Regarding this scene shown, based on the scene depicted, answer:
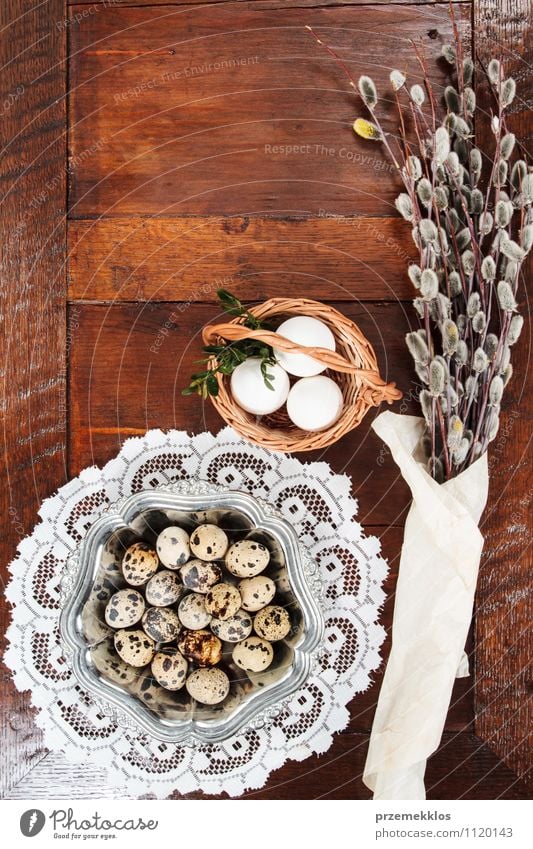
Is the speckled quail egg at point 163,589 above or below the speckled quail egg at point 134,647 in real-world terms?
above

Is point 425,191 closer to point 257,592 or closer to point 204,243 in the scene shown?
point 204,243

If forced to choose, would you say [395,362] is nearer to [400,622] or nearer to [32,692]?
[400,622]

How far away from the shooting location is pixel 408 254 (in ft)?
2.60

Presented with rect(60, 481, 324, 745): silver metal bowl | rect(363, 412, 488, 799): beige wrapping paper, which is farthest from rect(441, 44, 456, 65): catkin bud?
rect(60, 481, 324, 745): silver metal bowl

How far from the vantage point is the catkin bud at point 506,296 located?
68 centimetres

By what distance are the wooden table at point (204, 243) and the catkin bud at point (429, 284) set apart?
9 cm

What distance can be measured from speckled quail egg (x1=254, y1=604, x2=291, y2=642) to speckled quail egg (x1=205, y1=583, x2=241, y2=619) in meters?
0.03

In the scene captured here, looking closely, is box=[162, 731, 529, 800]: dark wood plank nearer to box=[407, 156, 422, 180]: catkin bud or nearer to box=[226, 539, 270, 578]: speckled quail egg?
box=[226, 539, 270, 578]: speckled quail egg

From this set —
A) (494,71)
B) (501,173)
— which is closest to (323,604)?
(501,173)

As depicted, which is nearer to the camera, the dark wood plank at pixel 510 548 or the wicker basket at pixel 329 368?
the wicker basket at pixel 329 368

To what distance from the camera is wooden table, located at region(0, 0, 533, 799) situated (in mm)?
788

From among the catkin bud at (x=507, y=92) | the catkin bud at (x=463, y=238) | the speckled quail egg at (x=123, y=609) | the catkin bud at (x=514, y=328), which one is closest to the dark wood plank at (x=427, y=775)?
the speckled quail egg at (x=123, y=609)

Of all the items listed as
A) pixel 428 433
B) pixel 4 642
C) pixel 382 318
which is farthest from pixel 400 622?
pixel 4 642

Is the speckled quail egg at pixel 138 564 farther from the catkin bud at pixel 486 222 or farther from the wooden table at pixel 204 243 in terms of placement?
the catkin bud at pixel 486 222
